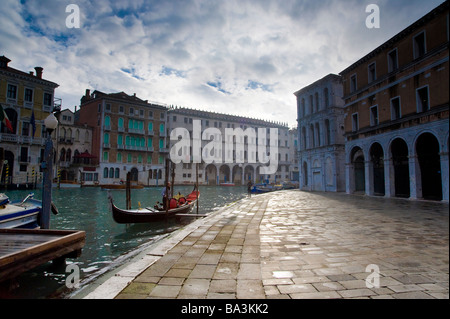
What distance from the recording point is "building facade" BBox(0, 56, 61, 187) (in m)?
28.8

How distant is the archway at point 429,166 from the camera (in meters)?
14.3

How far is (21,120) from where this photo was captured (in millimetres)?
29969

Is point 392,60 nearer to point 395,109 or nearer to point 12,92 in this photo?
point 395,109

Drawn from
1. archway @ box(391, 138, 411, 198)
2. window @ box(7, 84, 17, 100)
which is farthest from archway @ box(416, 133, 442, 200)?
window @ box(7, 84, 17, 100)

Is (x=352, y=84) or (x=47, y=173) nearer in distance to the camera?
(x=47, y=173)

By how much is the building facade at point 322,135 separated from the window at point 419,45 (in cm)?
1118

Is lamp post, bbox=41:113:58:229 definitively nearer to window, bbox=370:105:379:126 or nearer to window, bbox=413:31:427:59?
window, bbox=413:31:427:59

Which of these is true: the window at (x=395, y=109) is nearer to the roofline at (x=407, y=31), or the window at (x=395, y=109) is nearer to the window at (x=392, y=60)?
the window at (x=392, y=60)

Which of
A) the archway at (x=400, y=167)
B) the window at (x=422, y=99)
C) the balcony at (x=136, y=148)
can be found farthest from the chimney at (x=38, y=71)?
the window at (x=422, y=99)

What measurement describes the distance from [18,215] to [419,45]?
63.0 ft

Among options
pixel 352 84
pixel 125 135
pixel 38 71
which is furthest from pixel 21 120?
pixel 352 84

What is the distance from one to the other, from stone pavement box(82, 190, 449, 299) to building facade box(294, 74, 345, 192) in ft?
64.4
